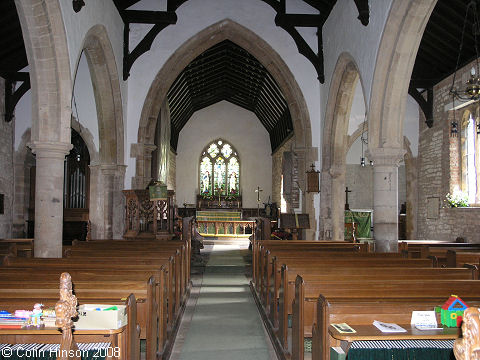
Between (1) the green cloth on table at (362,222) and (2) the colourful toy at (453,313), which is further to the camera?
(1) the green cloth on table at (362,222)

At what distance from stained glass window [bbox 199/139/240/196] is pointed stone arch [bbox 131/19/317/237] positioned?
39.5 ft

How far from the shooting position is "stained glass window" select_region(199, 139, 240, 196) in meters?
22.4

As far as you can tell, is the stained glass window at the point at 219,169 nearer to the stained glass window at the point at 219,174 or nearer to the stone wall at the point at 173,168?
the stained glass window at the point at 219,174

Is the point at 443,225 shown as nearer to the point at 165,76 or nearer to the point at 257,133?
the point at 165,76

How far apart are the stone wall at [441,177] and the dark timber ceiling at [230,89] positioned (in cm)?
519

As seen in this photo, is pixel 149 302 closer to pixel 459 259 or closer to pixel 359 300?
pixel 359 300

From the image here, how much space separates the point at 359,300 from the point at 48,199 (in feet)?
14.4

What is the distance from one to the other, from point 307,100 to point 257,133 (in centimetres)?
1223

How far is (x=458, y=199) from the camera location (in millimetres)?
9539

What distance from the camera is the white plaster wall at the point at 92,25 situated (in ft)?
20.2

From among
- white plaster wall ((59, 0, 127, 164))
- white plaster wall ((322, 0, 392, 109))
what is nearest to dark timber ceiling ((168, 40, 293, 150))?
white plaster wall ((59, 0, 127, 164))

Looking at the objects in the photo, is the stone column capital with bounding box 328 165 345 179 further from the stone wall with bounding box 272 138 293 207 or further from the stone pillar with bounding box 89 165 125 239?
the stone wall with bounding box 272 138 293 207

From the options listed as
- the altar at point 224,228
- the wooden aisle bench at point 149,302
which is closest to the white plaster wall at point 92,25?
the wooden aisle bench at point 149,302

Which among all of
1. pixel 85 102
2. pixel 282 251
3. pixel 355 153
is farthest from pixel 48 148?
pixel 355 153
